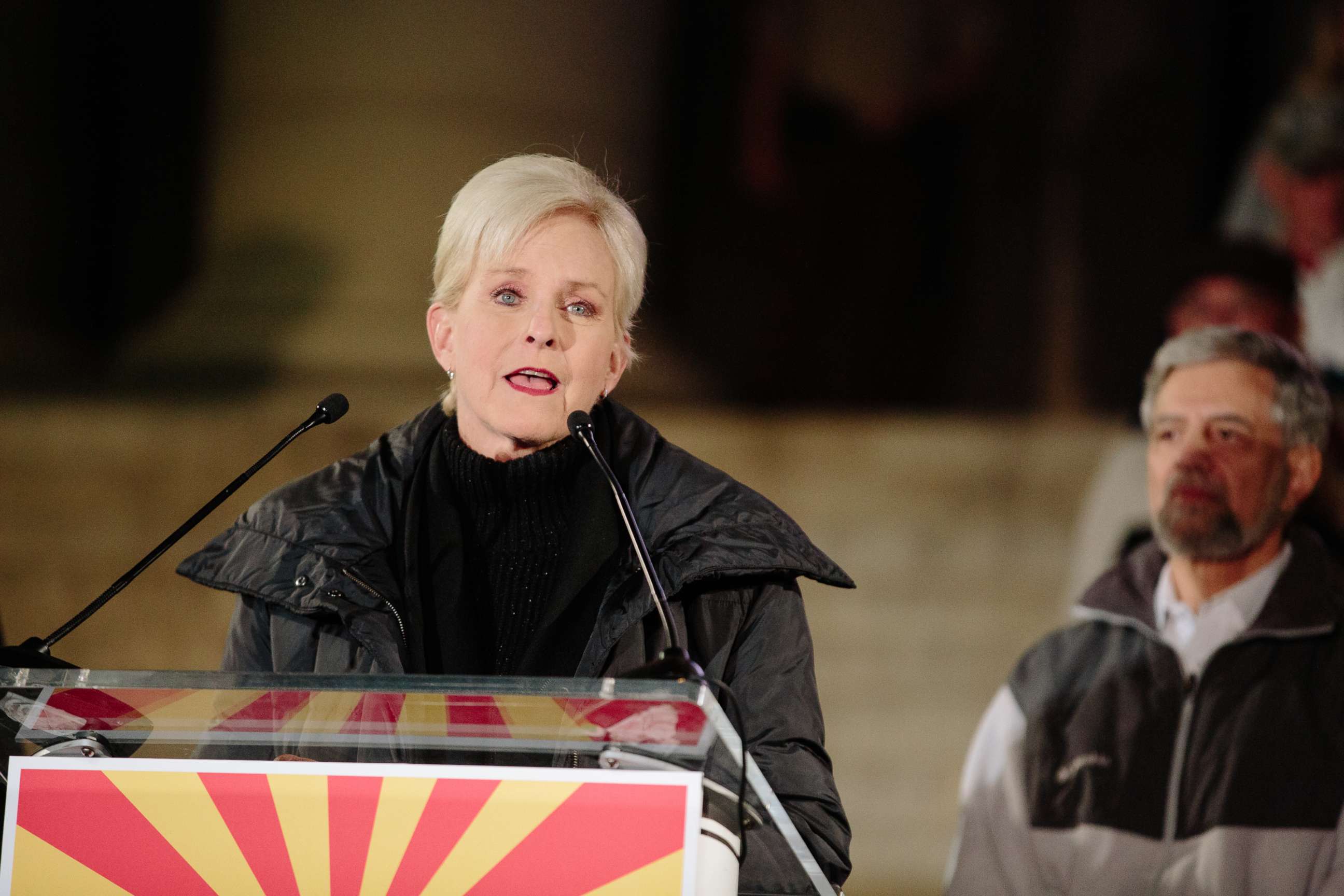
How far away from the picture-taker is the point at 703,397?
396cm

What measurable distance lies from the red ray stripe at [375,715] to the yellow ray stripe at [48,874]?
0.24 metres

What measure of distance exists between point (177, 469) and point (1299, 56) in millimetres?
3344

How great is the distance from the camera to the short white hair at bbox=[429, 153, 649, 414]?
1820 mm

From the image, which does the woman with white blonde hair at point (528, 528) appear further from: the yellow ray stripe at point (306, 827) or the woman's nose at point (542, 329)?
the yellow ray stripe at point (306, 827)

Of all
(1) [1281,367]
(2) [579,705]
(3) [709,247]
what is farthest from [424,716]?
(3) [709,247]

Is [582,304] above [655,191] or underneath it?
underneath

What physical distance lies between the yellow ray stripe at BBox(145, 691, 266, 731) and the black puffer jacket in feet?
1.27

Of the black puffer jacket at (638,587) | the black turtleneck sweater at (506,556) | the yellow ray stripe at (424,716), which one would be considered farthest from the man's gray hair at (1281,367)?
the yellow ray stripe at (424,716)

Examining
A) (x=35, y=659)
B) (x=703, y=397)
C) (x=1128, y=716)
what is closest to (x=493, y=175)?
(x=35, y=659)

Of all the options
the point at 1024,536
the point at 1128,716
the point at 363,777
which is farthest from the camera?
the point at 1024,536

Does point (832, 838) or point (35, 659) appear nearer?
point (35, 659)

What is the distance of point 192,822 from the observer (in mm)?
1248

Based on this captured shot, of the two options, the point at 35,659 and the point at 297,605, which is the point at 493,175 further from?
the point at 35,659

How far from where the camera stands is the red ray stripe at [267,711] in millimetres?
1277
